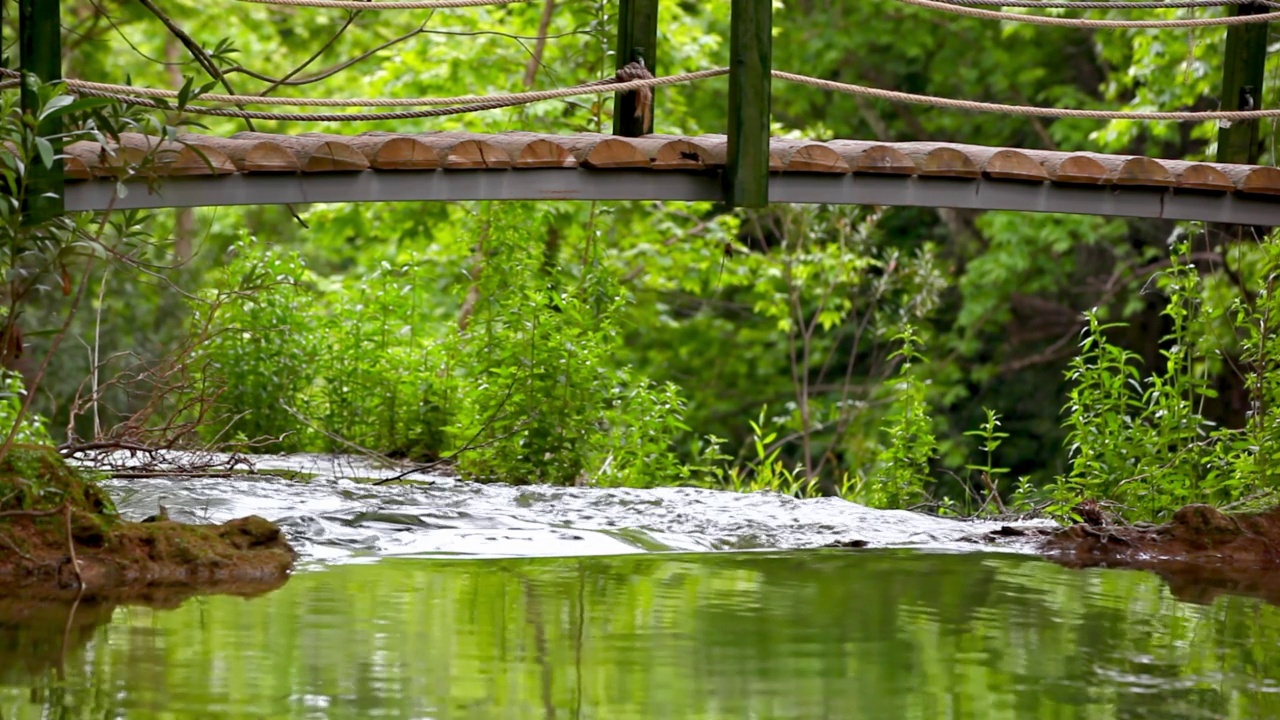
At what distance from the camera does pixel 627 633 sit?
3.29 metres

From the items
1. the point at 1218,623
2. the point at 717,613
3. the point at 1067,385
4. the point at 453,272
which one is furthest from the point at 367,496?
the point at 1067,385

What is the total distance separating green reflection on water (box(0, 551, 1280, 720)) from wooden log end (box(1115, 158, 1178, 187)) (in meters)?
1.75

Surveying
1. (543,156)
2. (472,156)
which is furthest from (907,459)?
(472,156)

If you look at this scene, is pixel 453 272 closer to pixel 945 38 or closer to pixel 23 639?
pixel 945 38

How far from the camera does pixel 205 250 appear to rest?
1817 centimetres

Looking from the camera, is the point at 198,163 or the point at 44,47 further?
the point at 198,163

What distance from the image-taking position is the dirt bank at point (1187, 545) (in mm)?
4434

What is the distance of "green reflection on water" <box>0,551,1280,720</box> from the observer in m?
2.70

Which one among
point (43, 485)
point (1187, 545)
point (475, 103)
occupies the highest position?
point (475, 103)

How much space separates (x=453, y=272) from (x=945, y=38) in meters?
7.03

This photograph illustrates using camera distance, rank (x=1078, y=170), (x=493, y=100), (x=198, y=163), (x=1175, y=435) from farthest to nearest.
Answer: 1. (x=1175, y=435)
2. (x=1078, y=170)
3. (x=493, y=100)
4. (x=198, y=163)

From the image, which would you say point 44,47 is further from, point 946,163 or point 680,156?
point 946,163

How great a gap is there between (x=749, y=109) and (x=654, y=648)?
7.29 feet

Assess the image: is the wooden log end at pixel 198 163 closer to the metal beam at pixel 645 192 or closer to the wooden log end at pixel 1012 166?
the metal beam at pixel 645 192
